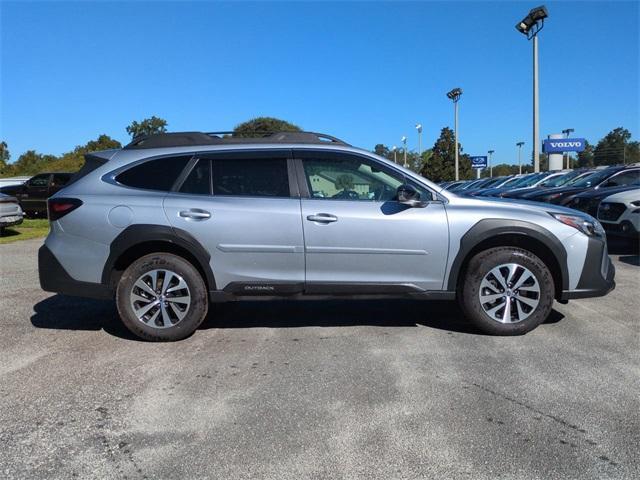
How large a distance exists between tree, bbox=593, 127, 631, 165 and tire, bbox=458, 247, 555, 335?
85.3 meters

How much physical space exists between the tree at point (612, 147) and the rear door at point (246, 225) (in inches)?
3401

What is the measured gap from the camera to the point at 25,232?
1502cm

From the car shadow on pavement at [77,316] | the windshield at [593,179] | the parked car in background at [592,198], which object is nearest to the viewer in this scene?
the car shadow on pavement at [77,316]

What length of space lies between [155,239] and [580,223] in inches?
156

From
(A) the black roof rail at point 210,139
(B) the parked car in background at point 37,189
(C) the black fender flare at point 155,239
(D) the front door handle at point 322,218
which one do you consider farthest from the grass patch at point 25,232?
(D) the front door handle at point 322,218

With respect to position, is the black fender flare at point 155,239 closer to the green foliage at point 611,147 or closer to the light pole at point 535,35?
the light pole at point 535,35

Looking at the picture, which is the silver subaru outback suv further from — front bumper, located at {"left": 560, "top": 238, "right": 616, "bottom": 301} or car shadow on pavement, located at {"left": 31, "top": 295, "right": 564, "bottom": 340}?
car shadow on pavement, located at {"left": 31, "top": 295, "right": 564, "bottom": 340}

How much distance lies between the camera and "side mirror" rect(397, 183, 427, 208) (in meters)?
4.75

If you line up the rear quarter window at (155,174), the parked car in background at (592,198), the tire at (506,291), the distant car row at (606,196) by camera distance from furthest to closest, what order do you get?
the parked car in background at (592,198), the distant car row at (606,196), the rear quarter window at (155,174), the tire at (506,291)

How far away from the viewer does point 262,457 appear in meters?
2.91

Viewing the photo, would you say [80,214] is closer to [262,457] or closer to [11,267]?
[262,457]

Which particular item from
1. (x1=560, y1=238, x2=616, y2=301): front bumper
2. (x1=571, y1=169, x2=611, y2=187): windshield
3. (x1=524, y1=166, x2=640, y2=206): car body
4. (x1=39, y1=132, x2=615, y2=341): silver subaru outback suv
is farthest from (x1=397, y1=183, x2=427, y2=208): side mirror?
(x1=571, y1=169, x2=611, y2=187): windshield

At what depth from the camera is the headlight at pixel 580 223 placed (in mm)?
4938

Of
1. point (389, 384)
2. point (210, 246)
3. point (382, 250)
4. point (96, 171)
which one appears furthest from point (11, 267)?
point (389, 384)
